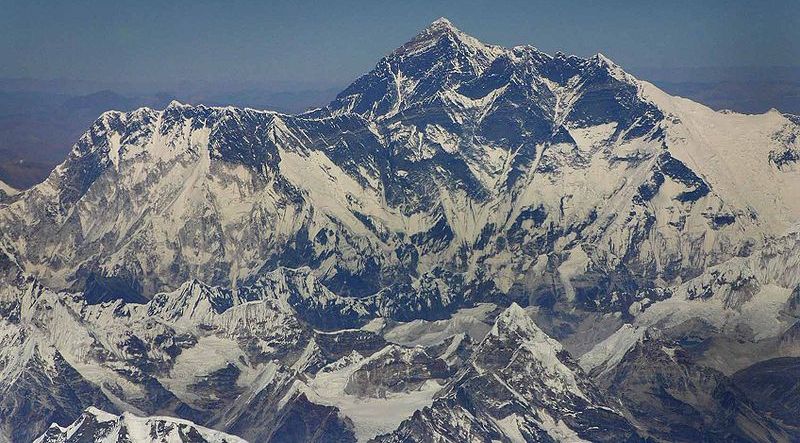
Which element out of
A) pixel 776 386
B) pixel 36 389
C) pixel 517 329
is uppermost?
pixel 517 329

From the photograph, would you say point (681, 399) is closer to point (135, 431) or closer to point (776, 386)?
point (776, 386)

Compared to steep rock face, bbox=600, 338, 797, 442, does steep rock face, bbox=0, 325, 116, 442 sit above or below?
below

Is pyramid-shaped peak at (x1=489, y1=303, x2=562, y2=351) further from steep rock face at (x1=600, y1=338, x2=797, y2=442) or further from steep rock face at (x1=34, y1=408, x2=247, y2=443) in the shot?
steep rock face at (x1=34, y1=408, x2=247, y2=443)

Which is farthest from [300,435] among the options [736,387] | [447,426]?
[736,387]

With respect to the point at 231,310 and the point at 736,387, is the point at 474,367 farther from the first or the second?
the point at 231,310

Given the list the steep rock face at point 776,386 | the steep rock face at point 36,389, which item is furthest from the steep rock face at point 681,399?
the steep rock face at point 36,389

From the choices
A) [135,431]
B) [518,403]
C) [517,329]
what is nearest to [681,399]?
[517,329]

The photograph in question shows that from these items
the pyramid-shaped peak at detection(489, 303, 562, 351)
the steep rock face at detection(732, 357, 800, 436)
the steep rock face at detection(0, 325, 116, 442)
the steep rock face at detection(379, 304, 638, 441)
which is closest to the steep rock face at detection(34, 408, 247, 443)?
the steep rock face at detection(379, 304, 638, 441)
